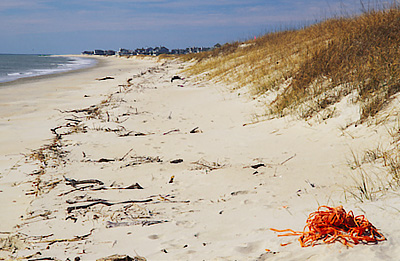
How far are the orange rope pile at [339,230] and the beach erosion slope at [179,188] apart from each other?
0.07 metres

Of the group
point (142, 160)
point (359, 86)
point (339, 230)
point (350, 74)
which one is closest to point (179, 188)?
point (142, 160)

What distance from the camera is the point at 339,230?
2258mm

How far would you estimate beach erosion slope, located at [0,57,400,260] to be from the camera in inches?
100

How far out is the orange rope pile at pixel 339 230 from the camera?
2.15 m

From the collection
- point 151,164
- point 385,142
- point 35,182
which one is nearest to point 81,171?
point 35,182

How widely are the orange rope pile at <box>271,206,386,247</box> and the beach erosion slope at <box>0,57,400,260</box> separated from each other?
2.8 inches

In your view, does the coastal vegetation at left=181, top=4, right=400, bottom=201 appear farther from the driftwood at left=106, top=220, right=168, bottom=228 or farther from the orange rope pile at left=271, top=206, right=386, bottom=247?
the driftwood at left=106, top=220, right=168, bottom=228

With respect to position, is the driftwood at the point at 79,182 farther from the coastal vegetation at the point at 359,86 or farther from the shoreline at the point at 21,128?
the coastal vegetation at the point at 359,86

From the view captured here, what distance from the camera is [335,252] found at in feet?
6.75

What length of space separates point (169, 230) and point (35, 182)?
227cm

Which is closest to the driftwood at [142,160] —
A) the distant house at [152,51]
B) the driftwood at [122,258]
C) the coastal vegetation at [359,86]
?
the driftwood at [122,258]

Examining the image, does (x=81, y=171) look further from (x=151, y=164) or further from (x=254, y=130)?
(x=254, y=130)

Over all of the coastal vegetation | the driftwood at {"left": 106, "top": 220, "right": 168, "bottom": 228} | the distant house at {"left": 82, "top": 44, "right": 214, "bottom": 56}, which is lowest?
the driftwood at {"left": 106, "top": 220, "right": 168, "bottom": 228}

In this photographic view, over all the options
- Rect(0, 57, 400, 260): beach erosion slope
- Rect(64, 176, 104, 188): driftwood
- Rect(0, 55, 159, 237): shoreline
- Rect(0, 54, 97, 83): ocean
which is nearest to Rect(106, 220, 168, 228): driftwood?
Rect(0, 57, 400, 260): beach erosion slope
